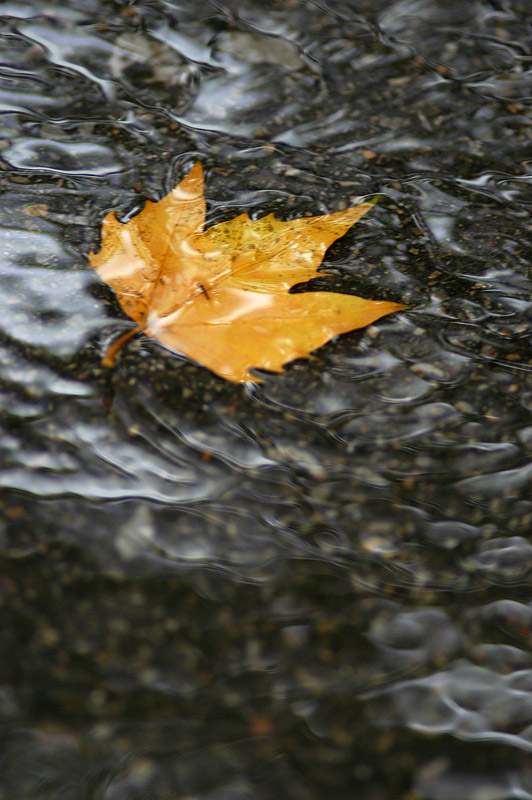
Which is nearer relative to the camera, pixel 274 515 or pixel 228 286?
pixel 274 515

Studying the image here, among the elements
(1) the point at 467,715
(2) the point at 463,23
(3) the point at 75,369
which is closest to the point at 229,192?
(3) the point at 75,369

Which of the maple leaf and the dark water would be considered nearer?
the dark water

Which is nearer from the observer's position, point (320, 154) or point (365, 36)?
point (320, 154)

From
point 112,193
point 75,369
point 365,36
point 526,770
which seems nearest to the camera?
point 526,770

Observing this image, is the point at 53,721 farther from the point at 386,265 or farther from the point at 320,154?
the point at 320,154

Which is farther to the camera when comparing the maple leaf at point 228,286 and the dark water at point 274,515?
the maple leaf at point 228,286
